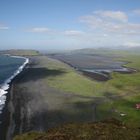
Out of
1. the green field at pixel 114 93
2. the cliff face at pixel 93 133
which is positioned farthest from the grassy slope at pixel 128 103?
the cliff face at pixel 93 133

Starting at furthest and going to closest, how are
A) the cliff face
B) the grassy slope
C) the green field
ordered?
1. the green field
2. the grassy slope
3. the cliff face

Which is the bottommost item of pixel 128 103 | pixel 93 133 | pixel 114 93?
pixel 114 93

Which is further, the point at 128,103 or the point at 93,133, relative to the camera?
the point at 128,103

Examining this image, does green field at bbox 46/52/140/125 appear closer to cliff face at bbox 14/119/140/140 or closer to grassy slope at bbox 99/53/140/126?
grassy slope at bbox 99/53/140/126

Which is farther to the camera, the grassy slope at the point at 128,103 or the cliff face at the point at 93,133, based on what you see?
the grassy slope at the point at 128,103

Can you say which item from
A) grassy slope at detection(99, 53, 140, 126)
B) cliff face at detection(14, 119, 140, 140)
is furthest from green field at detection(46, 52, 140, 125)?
cliff face at detection(14, 119, 140, 140)

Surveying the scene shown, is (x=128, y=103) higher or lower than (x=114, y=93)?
higher

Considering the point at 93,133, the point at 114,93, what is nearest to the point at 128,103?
the point at 114,93

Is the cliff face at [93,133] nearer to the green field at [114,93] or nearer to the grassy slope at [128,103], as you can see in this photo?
the grassy slope at [128,103]

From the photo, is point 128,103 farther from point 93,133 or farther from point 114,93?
point 93,133
